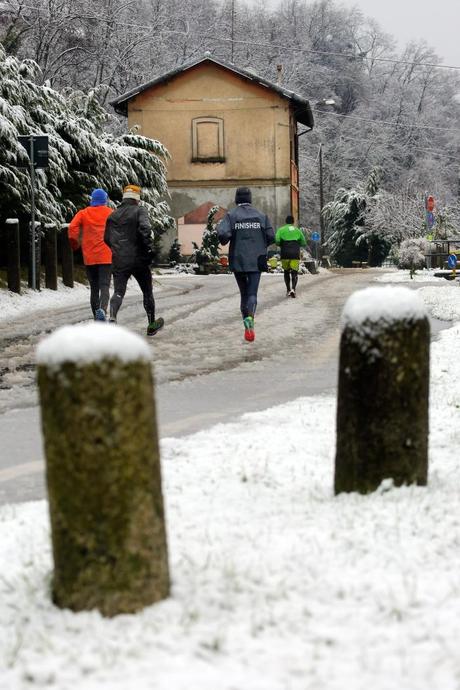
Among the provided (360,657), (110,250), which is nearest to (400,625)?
(360,657)

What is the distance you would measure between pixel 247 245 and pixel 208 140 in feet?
102

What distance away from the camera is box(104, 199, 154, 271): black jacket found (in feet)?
38.2

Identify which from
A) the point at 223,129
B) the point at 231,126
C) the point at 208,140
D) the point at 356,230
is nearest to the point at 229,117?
the point at 231,126

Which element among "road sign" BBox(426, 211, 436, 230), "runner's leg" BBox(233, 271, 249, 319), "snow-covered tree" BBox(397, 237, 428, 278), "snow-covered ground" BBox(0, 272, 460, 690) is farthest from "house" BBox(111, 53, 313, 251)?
"snow-covered ground" BBox(0, 272, 460, 690)

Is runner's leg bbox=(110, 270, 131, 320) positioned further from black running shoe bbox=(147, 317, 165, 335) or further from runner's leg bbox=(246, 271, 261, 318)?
runner's leg bbox=(246, 271, 261, 318)

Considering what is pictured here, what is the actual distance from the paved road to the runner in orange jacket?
2.01 feet

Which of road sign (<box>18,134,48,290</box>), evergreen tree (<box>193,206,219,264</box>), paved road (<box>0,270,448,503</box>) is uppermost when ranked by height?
road sign (<box>18,134,48,290</box>)

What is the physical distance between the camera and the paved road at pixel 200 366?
20.4ft

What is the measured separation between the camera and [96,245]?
12664mm

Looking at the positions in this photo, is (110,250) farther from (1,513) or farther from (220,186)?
(220,186)

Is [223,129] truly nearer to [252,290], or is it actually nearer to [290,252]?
[290,252]

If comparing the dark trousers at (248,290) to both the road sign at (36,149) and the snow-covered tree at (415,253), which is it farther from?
the snow-covered tree at (415,253)

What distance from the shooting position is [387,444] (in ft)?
13.2

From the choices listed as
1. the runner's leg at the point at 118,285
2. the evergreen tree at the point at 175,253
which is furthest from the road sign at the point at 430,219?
the runner's leg at the point at 118,285
